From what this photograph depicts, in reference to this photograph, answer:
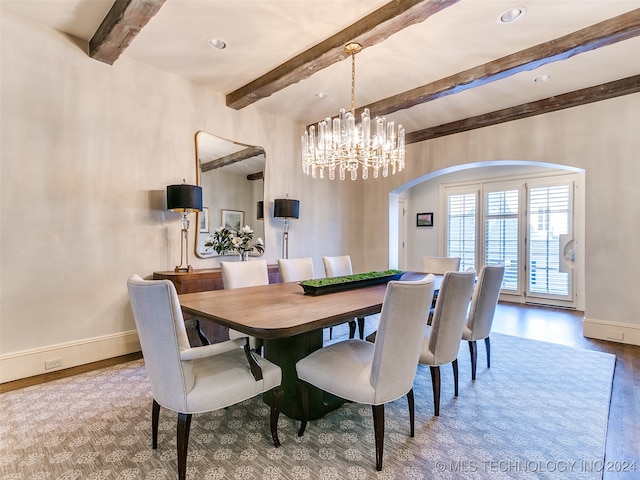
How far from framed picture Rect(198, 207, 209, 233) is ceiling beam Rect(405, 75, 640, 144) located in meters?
3.48

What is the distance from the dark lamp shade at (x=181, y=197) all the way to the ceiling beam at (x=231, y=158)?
2.13ft

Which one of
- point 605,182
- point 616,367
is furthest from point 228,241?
point 605,182

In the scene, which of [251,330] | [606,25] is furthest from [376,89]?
[251,330]

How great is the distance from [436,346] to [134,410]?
2.06 m

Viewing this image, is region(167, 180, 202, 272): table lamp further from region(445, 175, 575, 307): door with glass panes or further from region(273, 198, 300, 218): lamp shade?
region(445, 175, 575, 307): door with glass panes

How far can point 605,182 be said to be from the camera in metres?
3.86

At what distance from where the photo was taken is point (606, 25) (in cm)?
259

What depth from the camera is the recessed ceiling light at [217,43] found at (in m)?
2.93

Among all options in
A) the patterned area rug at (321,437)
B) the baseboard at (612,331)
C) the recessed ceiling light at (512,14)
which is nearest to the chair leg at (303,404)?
the patterned area rug at (321,437)

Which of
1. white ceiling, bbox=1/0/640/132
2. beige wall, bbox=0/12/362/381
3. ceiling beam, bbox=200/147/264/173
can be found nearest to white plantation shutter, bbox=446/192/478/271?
white ceiling, bbox=1/0/640/132

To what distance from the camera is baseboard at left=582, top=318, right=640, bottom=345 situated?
145 inches

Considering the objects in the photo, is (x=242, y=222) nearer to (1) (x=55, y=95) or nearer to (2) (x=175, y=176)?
(2) (x=175, y=176)

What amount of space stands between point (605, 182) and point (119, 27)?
5252 mm

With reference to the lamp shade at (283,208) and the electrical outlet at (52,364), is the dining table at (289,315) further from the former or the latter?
the lamp shade at (283,208)
